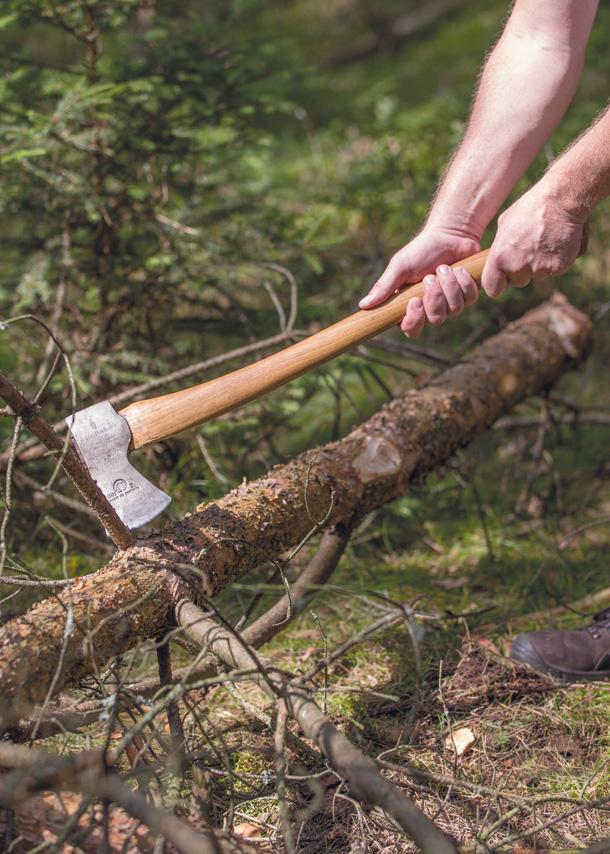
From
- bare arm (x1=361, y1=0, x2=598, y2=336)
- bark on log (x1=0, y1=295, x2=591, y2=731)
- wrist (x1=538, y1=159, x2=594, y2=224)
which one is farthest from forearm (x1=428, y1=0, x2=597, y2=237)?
bark on log (x1=0, y1=295, x2=591, y2=731)

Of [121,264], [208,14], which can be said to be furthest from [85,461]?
[208,14]

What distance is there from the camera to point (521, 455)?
13.1ft

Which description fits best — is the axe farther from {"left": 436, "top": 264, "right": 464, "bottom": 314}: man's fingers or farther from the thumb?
{"left": 436, "top": 264, "right": 464, "bottom": 314}: man's fingers

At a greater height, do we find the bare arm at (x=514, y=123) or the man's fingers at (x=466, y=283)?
the bare arm at (x=514, y=123)

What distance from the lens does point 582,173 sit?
7.89 ft

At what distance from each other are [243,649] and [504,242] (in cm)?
147

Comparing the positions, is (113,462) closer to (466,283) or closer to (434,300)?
(434,300)

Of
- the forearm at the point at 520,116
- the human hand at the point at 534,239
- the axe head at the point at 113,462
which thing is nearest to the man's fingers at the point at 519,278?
the human hand at the point at 534,239

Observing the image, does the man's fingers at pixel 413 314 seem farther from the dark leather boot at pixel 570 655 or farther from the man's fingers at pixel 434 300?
the dark leather boot at pixel 570 655

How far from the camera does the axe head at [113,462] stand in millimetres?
2207

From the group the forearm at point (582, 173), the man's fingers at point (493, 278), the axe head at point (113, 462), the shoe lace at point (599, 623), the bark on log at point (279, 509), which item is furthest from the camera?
the shoe lace at point (599, 623)

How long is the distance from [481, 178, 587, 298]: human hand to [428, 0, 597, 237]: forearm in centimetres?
31

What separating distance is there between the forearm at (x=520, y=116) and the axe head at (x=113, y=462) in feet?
4.35

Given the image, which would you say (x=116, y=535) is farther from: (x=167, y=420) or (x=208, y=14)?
(x=208, y=14)
